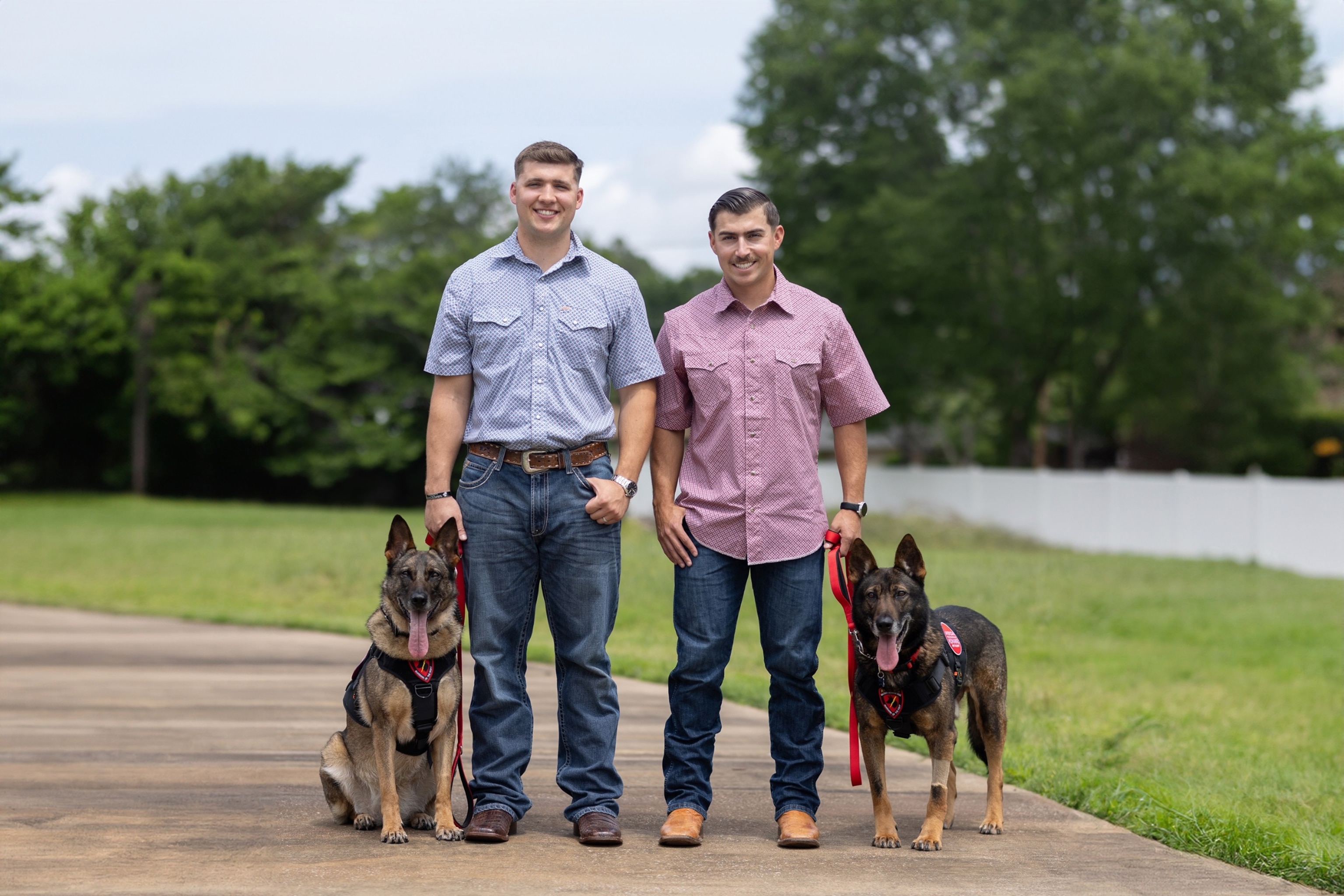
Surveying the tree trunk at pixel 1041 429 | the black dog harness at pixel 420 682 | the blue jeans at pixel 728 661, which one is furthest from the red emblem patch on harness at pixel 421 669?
the tree trunk at pixel 1041 429

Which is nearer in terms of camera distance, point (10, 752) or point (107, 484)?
point (10, 752)

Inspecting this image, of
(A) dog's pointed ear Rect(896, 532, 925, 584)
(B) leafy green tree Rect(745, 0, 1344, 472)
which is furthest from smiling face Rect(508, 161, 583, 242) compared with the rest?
(B) leafy green tree Rect(745, 0, 1344, 472)

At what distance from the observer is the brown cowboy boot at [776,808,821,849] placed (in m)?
4.59

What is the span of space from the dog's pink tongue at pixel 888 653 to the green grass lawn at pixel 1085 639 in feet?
4.18

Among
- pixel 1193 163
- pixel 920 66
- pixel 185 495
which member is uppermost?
pixel 920 66

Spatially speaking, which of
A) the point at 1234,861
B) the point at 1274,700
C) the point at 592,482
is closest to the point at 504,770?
the point at 592,482

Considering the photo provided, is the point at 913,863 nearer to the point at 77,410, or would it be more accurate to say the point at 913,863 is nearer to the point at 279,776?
the point at 279,776

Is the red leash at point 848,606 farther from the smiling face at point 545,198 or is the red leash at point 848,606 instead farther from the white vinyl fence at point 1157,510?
the white vinyl fence at point 1157,510

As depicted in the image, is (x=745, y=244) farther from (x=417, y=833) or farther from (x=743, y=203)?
(x=417, y=833)

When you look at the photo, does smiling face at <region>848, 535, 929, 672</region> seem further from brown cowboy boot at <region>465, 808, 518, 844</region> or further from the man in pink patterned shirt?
brown cowboy boot at <region>465, 808, 518, 844</region>

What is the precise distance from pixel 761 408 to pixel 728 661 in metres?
0.89

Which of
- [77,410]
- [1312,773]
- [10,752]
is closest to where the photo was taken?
[10,752]

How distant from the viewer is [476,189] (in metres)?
50.8

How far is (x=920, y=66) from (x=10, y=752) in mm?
29378
